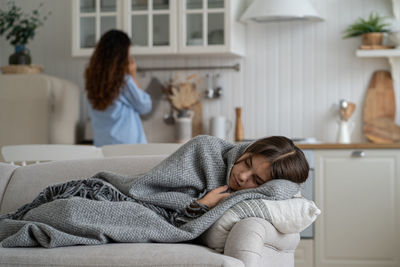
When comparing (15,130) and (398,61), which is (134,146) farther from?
(398,61)

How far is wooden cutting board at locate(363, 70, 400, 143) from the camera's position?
15.0 ft

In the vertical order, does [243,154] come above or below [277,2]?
below

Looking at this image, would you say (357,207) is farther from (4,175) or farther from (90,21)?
(4,175)

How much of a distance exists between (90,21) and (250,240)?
3183mm

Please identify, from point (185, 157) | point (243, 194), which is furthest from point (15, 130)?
point (243, 194)

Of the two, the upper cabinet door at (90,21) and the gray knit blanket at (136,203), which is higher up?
the upper cabinet door at (90,21)

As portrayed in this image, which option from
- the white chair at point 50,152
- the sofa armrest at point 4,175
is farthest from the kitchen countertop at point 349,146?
the sofa armrest at point 4,175

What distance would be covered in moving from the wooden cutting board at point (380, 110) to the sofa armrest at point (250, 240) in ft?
8.81

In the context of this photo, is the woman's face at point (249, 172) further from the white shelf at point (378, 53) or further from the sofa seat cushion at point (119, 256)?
the white shelf at point (378, 53)

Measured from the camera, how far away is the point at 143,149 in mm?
3115

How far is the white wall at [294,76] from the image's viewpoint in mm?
4695

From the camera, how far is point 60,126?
15.3 ft

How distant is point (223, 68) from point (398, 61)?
3.90 feet

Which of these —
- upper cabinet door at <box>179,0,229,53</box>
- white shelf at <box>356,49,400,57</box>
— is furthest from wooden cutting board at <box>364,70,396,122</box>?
upper cabinet door at <box>179,0,229,53</box>
